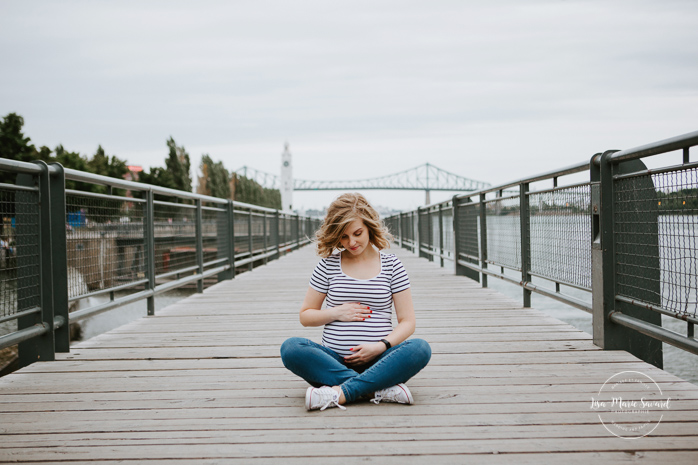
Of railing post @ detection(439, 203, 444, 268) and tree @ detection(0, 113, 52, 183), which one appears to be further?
tree @ detection(0, 113, 52, 183)

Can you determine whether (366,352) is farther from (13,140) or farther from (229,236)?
(13,140)

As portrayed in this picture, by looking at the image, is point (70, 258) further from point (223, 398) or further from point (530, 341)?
point (530, 341)

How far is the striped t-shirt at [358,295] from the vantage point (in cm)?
226

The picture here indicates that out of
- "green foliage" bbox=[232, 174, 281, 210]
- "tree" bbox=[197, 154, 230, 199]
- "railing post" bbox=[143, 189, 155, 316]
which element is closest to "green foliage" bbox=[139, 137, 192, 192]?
"tree" bbox=[197, 154, 230, 199]

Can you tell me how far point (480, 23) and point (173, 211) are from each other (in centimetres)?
4656

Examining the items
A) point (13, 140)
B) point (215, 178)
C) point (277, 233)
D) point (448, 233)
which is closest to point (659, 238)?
point (448, 233)

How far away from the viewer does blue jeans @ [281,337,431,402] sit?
6.91 ft

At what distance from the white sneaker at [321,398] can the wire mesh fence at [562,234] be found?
1.83 m

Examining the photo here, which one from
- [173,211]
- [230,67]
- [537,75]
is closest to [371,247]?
[173,211]

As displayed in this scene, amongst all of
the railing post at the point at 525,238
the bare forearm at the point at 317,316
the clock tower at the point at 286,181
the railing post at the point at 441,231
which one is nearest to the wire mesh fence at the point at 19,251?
A: the bare forearm at the point at 317,316

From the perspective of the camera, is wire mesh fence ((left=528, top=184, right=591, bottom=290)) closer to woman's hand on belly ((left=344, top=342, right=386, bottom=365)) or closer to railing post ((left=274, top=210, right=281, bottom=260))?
woman's hand on belly ((left=344, top=342, right=386, bottom=365))

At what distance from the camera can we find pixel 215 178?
4925 cm

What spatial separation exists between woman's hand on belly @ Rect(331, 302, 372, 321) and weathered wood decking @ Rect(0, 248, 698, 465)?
0.33 m

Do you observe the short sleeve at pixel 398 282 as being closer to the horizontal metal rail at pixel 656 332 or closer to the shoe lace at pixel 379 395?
the shoe lace at pixel 379 395
